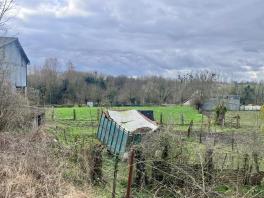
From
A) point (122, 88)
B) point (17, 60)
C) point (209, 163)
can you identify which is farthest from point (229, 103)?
point (209, 163)

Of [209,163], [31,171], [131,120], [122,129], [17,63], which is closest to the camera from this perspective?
[31,171]

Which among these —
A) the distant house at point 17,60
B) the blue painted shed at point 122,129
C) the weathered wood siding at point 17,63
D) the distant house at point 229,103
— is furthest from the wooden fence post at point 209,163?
the distant house at point 229,103

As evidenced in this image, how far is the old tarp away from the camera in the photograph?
66.6 ft

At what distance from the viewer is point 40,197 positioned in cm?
979

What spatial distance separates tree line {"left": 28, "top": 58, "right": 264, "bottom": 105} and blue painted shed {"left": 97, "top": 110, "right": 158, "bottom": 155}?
43437mm

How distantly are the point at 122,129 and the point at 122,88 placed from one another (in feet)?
242

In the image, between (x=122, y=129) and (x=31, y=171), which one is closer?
(x=31, y=171)

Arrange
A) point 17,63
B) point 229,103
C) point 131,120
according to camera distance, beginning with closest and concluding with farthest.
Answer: point 131,120
point 17,63
point 229,103

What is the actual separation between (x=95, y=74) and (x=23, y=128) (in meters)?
77.5

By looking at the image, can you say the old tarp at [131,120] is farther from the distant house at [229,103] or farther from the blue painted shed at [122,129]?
the distant house at [229,103]

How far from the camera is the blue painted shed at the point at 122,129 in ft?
60.2

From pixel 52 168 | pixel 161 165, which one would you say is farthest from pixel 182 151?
pixel 52 168

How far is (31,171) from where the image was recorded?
10.6m

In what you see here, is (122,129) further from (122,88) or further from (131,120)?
(122,88)
